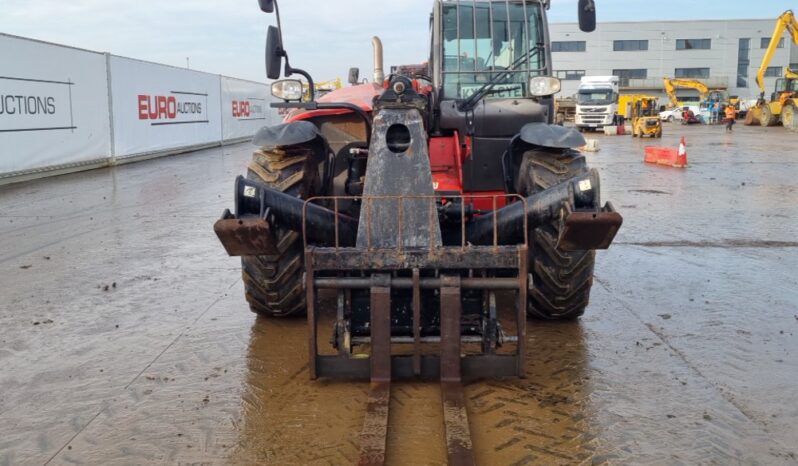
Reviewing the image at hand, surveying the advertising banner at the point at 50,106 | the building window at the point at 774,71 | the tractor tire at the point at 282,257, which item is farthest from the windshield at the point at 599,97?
the building window at the point at 774,71

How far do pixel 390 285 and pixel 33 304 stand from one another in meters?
3.69

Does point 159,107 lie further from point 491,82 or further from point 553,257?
point 553,257

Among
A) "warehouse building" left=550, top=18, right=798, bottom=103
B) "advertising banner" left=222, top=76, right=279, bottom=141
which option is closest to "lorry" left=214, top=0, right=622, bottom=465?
"advertising banner" left=222, top=76, right=279, bottom=141

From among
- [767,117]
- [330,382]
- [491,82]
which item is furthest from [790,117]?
[330,382]

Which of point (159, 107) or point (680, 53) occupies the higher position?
point (680, 53)

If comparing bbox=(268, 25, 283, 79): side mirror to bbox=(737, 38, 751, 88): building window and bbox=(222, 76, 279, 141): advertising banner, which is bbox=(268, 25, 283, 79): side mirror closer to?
bbox=(222, 76, 279, 141): advertising banner

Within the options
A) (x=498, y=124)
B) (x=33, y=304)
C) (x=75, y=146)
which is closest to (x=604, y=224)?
(x=498, y=124)

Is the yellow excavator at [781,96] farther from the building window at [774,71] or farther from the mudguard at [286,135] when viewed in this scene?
the mudguard at [286,135]

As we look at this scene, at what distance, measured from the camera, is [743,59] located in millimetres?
70688

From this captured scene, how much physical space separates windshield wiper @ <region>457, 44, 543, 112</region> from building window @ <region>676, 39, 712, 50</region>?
2824 inches

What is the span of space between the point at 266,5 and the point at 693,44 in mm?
74277

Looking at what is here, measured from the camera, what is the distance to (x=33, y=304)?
19.2 feet

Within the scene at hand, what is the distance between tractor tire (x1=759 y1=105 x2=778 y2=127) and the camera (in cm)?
3953

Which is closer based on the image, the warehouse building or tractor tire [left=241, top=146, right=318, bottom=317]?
tractor tire [left=241, top=146, right=318, bottom=317]
